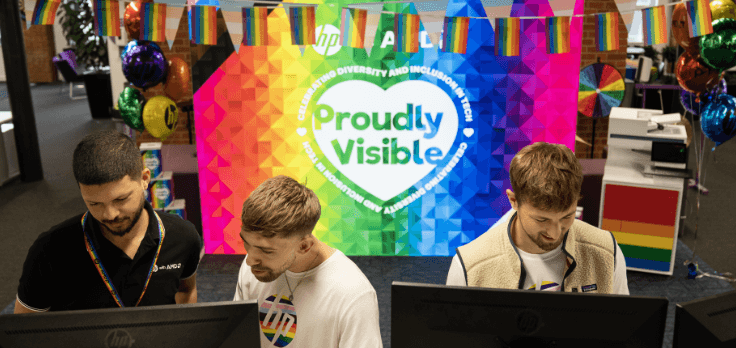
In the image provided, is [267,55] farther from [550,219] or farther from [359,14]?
[550,219]

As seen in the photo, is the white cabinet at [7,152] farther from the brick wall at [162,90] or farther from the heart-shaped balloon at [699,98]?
the heart-shaped balloon at [699,98]

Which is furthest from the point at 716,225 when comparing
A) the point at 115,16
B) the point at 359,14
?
the point at 115,16

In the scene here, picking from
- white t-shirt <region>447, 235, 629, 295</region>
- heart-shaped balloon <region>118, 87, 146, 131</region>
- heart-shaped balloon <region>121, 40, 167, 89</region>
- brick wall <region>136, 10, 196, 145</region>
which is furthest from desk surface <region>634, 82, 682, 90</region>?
white t-shirt <region>447, 235, 629, 295</region>

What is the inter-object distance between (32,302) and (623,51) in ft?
18.6

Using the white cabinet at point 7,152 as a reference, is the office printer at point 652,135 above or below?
above

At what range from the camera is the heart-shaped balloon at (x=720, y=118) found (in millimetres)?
4043

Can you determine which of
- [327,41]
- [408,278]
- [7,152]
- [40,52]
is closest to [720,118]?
[408,278]

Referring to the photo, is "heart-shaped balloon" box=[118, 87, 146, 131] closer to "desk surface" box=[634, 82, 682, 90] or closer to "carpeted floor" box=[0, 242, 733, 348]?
"carpeted floor" box=[0, 242, 733, 348]

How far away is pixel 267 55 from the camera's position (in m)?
4.16

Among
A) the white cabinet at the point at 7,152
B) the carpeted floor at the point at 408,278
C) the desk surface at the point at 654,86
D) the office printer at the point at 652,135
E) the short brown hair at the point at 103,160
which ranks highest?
the short brown hair at the point at 103,160

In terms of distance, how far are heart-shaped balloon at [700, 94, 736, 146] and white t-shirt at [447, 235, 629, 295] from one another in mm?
2933

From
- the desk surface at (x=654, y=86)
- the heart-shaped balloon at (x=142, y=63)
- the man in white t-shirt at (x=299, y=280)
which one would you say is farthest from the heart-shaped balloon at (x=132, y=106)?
the desk surface at (x=654, y=86)

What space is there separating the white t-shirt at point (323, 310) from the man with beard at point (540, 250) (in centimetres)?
34

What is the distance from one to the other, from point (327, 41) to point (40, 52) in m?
13.5
